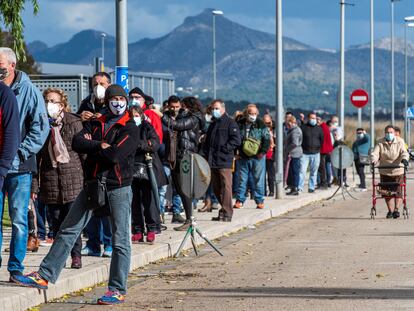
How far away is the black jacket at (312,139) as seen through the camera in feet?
99.2

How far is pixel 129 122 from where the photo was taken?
38.4ft

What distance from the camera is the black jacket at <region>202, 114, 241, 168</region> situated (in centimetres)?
2027

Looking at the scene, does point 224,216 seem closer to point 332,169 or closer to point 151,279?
point 151,279

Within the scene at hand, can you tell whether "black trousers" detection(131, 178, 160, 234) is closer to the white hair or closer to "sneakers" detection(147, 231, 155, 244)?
"sneakers" detection(147, 231, 155, 244)

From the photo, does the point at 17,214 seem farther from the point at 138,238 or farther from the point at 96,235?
the point at 138,238

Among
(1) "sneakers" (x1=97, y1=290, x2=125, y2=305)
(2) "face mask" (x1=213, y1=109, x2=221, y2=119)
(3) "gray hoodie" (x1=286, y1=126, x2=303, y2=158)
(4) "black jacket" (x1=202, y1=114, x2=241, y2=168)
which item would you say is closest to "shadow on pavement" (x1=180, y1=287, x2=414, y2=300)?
(1) "sneakers" (x1=97, y1=290, x2=125, y2=305)

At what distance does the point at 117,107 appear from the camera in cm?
→ 1168

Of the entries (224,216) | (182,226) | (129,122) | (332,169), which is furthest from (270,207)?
(129,122)

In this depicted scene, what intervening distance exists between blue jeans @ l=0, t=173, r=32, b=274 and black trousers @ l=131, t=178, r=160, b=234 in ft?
14.6

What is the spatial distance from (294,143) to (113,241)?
717 inches

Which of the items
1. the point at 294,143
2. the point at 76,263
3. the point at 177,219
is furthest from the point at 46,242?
the point at 294,143

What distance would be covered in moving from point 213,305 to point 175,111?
26.6 ft

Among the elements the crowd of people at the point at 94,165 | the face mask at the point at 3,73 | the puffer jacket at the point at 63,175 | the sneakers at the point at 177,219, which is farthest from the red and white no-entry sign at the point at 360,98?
the face mask at the point at 3,73

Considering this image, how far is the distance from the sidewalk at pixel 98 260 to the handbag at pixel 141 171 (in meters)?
0.83
